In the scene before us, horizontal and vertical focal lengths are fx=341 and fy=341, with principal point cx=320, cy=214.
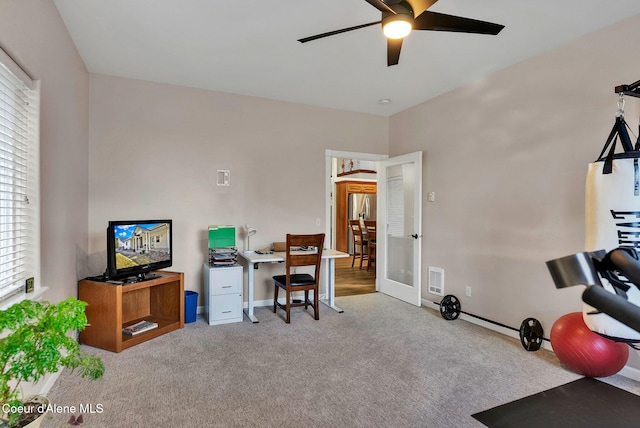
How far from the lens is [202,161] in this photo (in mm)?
4191

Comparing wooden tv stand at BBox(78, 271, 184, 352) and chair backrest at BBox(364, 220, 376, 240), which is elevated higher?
chair backrest at BBox(364, 220, 376, 240)

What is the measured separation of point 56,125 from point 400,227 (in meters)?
4.05

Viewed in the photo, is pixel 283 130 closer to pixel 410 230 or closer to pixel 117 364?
pixel 410 230

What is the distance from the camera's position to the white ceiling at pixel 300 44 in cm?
251

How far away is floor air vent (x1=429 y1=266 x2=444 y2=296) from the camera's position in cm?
429

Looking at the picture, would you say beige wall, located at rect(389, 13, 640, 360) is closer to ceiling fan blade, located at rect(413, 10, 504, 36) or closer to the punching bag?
the punching bag

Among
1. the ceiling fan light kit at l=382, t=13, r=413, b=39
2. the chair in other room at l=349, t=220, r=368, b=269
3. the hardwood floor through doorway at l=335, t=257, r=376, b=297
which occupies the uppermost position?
the ceiling fan light kit at l=382, t=13, r=413, b=39

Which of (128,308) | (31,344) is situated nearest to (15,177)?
(31,344)

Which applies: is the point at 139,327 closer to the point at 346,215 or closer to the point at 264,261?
the point at 264,261

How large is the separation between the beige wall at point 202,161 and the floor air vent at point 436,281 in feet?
5.24

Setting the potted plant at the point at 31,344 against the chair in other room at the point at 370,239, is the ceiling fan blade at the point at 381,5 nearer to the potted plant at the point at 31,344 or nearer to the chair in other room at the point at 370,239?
the potted plant at the point at 31,344

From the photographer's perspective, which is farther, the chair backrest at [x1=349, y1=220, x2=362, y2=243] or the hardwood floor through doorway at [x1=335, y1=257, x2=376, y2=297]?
the chair backrest at [x1=349, y1=220, x2=362, y2=243]

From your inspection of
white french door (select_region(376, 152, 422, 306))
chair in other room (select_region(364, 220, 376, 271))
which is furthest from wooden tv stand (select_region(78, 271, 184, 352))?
chair in other room (select_region(364, 220, 376, 271))

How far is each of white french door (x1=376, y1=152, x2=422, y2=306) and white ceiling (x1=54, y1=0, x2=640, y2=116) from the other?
1065 mm
